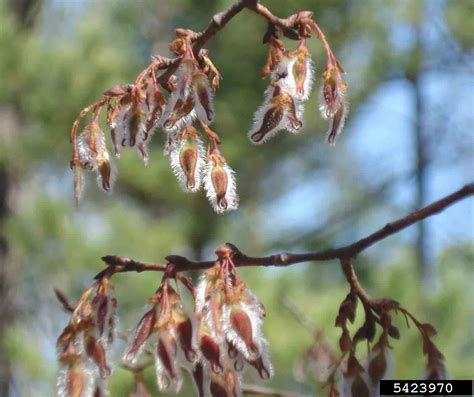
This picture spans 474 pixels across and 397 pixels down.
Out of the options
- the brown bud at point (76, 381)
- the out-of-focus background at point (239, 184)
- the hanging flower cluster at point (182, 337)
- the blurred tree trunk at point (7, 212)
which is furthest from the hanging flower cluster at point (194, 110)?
the blurred tree trunk at point (7, 212)

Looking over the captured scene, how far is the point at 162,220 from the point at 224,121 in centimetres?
100

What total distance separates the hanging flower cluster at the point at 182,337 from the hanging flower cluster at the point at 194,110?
11 cm

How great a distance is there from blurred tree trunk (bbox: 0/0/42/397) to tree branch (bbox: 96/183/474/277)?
249 inches

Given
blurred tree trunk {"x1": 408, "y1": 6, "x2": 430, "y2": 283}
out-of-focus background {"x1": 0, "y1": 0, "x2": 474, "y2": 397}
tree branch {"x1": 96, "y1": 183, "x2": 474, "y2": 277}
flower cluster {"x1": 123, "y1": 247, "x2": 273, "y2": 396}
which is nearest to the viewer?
flower cluster {"x1": 123, "y1": 247, "x2": 273, "y2": 396}

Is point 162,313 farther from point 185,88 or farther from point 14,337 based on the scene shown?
point 14,337

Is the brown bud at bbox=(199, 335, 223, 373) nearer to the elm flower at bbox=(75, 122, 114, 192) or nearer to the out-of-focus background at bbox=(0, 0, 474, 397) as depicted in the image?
the elm flower at bbox=(75, 122, 114, 192)

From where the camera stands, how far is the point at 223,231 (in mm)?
8492

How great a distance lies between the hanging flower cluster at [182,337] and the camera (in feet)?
3.49

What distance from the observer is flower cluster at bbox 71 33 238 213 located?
1.15 m

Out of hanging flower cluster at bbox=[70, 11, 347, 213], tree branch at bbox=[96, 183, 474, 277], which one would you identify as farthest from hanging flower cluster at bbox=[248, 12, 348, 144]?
tree branch at bbox=[96, 183, 474, 277]

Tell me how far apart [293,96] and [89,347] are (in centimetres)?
38

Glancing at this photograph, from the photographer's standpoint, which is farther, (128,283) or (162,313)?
(128,283)

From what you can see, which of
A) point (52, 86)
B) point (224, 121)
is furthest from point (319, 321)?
point (224, 121)

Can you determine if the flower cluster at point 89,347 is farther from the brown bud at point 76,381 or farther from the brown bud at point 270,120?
the brown bud at point 270,120
